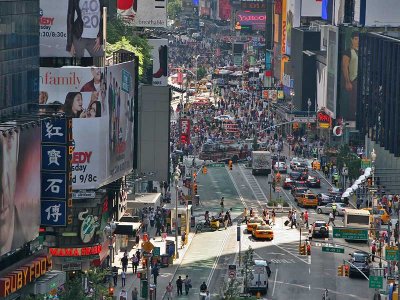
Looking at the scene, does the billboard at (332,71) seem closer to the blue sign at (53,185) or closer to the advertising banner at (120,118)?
the advertising banner at (120,118)

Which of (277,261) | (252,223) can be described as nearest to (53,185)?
(277,261)

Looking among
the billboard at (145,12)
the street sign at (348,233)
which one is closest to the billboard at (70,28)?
the street sign at (348,233)

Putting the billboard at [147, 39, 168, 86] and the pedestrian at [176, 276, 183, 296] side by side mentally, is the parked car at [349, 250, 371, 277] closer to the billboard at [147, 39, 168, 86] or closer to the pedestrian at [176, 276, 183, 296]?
the pedestrian at [176, 276, 183, 296]

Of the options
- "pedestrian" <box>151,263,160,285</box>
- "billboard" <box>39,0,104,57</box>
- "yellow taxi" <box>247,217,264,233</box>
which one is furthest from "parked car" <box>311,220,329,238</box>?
"billboard" <box>39,0,104,57</box>

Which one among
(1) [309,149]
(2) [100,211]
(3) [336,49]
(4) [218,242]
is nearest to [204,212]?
(4) [218,242]

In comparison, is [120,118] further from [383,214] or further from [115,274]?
[383,214]

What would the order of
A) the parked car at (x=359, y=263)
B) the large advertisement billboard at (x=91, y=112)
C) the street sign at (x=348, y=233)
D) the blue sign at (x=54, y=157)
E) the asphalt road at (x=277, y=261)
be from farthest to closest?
the parked car at (x=359, y=263), the asphalt road at (x=277, y=261), the large advertisement billboard at (x=91, y=112), the street sign at (x=348, y=233), the blue sign at (x=54, y=157)
